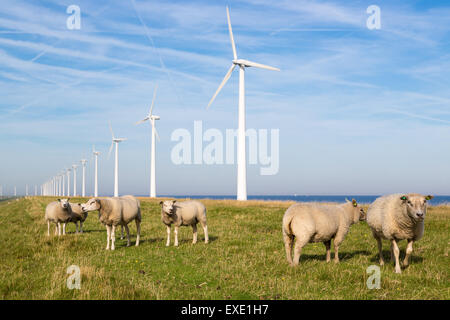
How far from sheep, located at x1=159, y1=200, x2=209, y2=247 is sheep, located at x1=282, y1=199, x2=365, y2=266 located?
572 cm

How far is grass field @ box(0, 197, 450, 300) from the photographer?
772cm

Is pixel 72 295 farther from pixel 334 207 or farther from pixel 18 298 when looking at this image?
pixel 334 207

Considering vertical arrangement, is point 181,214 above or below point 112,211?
below

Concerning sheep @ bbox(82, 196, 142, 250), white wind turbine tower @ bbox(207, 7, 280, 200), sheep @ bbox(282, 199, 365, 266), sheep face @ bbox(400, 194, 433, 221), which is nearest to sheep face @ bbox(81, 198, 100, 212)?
sheep @ bbox(82, 196, 142, 250)

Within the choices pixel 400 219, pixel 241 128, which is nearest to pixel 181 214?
pixel 400 219

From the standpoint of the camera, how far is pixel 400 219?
33.0ft

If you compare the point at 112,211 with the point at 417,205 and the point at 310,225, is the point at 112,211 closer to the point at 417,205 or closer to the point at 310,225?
the point at 310,225

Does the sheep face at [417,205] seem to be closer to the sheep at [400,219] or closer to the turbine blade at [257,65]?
the sheep at [400,219]

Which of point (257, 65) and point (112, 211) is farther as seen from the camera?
point (257, 65)

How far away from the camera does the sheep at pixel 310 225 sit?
10047mm

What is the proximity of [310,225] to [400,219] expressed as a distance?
98.6 inches

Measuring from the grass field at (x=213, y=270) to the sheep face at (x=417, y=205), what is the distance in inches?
58.5

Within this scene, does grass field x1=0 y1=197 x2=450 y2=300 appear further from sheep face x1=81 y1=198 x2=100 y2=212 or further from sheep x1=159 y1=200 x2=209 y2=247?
sheep face x1=81 y1=198 x2=100 y2=212

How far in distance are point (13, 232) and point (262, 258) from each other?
1530 cm
